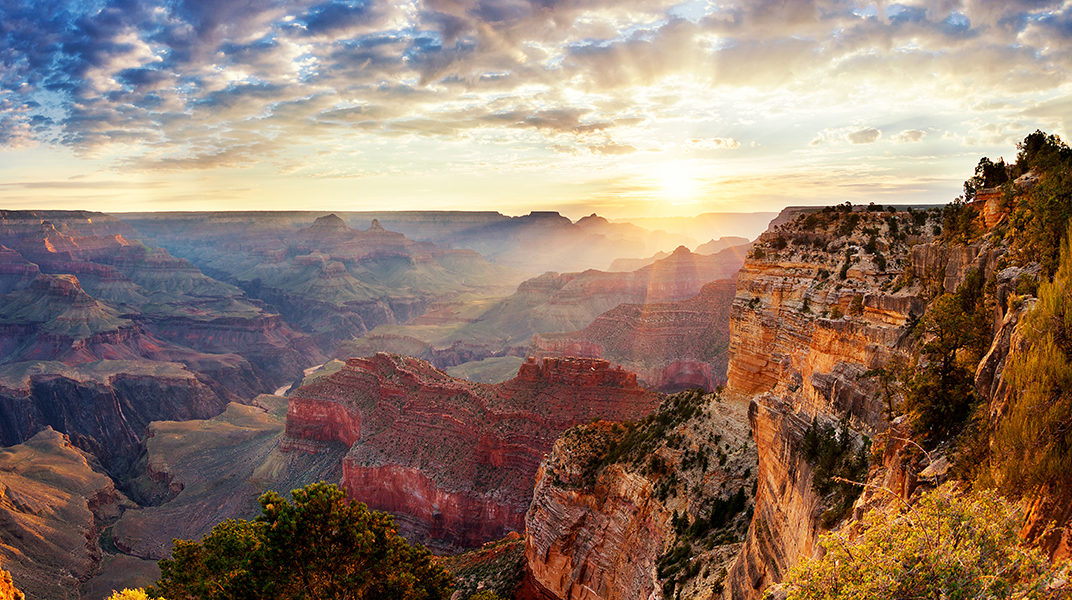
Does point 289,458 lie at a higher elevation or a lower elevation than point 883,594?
lower

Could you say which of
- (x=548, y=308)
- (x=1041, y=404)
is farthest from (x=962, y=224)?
(x=548, y=308)

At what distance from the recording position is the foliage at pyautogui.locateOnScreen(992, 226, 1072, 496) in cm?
641

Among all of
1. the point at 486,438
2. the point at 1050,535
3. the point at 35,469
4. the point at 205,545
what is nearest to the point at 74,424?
the point at 35,469

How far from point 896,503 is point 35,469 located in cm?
8835

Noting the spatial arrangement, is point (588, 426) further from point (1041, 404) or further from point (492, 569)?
point (1041, 404)

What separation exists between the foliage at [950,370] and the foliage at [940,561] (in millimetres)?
3141

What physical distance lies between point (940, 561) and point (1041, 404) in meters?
2.48

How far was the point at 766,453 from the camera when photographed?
55.5 feet

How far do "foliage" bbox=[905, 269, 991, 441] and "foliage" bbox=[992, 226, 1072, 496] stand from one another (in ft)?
6.46

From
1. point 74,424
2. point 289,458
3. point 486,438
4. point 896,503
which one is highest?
point 896,503

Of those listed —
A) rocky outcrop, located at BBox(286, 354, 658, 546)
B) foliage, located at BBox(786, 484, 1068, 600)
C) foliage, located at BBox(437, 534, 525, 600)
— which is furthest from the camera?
rocky outcrop, located at BBox(286, 354, 658, 546)

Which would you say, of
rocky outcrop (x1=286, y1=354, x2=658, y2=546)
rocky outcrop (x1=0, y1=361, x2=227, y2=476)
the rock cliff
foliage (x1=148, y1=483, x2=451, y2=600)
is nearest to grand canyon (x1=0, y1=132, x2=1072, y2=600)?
rocky outcrop (x1=286, y1=354, x2=658, y2=546)

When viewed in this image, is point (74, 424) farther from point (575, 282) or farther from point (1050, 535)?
point (1050, 535)

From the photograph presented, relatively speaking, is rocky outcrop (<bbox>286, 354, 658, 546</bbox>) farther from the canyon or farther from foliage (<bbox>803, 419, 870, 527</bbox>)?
foliage (<bbox>803, 419, 870, 527</bbox>)
